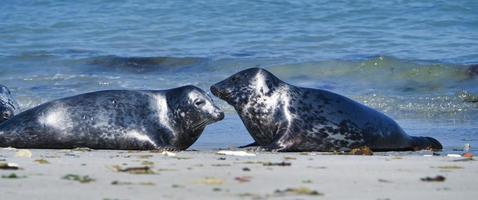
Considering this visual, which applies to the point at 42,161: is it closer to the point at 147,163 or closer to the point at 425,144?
the point at 147,163

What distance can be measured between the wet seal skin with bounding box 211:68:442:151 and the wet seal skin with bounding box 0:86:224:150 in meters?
0.30

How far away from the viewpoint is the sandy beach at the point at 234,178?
438cm

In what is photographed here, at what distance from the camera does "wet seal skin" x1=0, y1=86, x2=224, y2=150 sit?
26.2 feet

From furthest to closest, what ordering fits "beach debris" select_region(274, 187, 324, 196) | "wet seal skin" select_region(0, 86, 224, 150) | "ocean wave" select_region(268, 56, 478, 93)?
"ocean wave" select_region(268, 56, 478, 93) < "wet seal skin" select_region(0, 86, 224, 150) < "beach debris" select_region(274, 187, 324, 196)

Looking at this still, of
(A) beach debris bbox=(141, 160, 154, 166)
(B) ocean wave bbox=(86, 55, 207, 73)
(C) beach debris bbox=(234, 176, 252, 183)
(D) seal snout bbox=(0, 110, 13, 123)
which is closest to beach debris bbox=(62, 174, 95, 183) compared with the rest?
(C) beach debris bbox=(234, 176, 252, 183)

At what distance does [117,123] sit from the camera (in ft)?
26.3

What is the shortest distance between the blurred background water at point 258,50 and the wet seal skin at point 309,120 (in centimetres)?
63

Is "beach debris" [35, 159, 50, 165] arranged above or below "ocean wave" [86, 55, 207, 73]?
below

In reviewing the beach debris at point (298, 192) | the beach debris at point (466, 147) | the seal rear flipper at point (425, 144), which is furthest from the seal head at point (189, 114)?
the beach debris at point (298, 192)

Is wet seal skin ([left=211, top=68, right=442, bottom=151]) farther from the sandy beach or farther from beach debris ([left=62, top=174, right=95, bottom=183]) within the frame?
beach debris ([left=62, top=174, right=95, bottom=183])

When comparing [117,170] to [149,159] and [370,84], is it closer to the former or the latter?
[149,159]

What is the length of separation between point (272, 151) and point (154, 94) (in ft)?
3.64

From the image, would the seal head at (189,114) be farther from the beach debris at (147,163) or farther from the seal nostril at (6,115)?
the beach debris at (147,163)

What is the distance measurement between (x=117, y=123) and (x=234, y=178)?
125 inches
